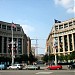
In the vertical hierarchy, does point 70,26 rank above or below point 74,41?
above

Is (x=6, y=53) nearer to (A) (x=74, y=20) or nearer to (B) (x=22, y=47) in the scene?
(B) (x=22, y=47)

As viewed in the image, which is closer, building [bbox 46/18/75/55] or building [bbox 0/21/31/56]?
building [bbox 46/18/75/55]

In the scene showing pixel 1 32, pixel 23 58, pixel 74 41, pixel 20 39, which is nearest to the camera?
pixel 23 58

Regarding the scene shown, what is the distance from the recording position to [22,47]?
184 meters

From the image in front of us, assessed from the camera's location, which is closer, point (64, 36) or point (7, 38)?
point (64, 36)

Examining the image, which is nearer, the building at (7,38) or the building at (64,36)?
the building at (64,36)

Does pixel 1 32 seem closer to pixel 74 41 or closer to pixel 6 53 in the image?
pixel 6 53

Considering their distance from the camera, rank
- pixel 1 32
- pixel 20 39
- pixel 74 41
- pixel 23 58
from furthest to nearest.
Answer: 1. pixel 20 39
2. pixel 1 32
3. pixel 74 41
4. pixel 23 58

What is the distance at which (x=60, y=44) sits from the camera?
16762 centimetres

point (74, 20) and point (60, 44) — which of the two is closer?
point (74, 20)

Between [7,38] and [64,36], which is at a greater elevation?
[64,36]

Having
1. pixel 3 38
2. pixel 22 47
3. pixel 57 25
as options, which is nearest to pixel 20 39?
pixel 22 47

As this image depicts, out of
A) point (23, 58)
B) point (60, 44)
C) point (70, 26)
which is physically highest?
point (70, 26)

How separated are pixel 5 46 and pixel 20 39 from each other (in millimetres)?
17292
